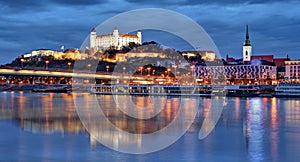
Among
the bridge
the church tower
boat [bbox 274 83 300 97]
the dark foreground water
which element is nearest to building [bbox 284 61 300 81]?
the church tower

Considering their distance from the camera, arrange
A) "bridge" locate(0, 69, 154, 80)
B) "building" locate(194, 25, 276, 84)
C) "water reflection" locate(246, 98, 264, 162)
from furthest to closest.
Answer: "building" locate(194, 25, 276, 84)
"bridge" locate(0, 69, 154, 80)
"water reflection" locate(246, 98, 264, 162)

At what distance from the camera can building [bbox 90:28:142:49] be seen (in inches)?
3386

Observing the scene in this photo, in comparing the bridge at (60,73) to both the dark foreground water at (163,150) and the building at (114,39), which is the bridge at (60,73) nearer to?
the dark foreground water at (163,150)

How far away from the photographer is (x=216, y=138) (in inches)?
354

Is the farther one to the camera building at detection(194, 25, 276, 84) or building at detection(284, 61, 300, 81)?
building at detection(284, 61, 300, 81)

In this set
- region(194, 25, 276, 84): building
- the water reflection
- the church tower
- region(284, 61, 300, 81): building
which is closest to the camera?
the water reflection

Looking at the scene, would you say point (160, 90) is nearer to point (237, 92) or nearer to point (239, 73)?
point (237, 92)

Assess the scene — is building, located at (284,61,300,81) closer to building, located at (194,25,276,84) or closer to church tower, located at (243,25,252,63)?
building, located at (194,25,276,84)

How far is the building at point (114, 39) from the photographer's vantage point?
86.0 m

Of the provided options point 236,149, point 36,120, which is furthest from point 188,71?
point 236,149

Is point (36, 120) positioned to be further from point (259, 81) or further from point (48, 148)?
point (259, 81)

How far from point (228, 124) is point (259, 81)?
55.6 meters

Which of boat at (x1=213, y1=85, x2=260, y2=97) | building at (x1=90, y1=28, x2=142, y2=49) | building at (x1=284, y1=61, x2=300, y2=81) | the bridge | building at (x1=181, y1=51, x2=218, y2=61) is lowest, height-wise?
boat at (x1=213, y1=85, x2=260, y2=97)

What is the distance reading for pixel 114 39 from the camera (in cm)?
8619
